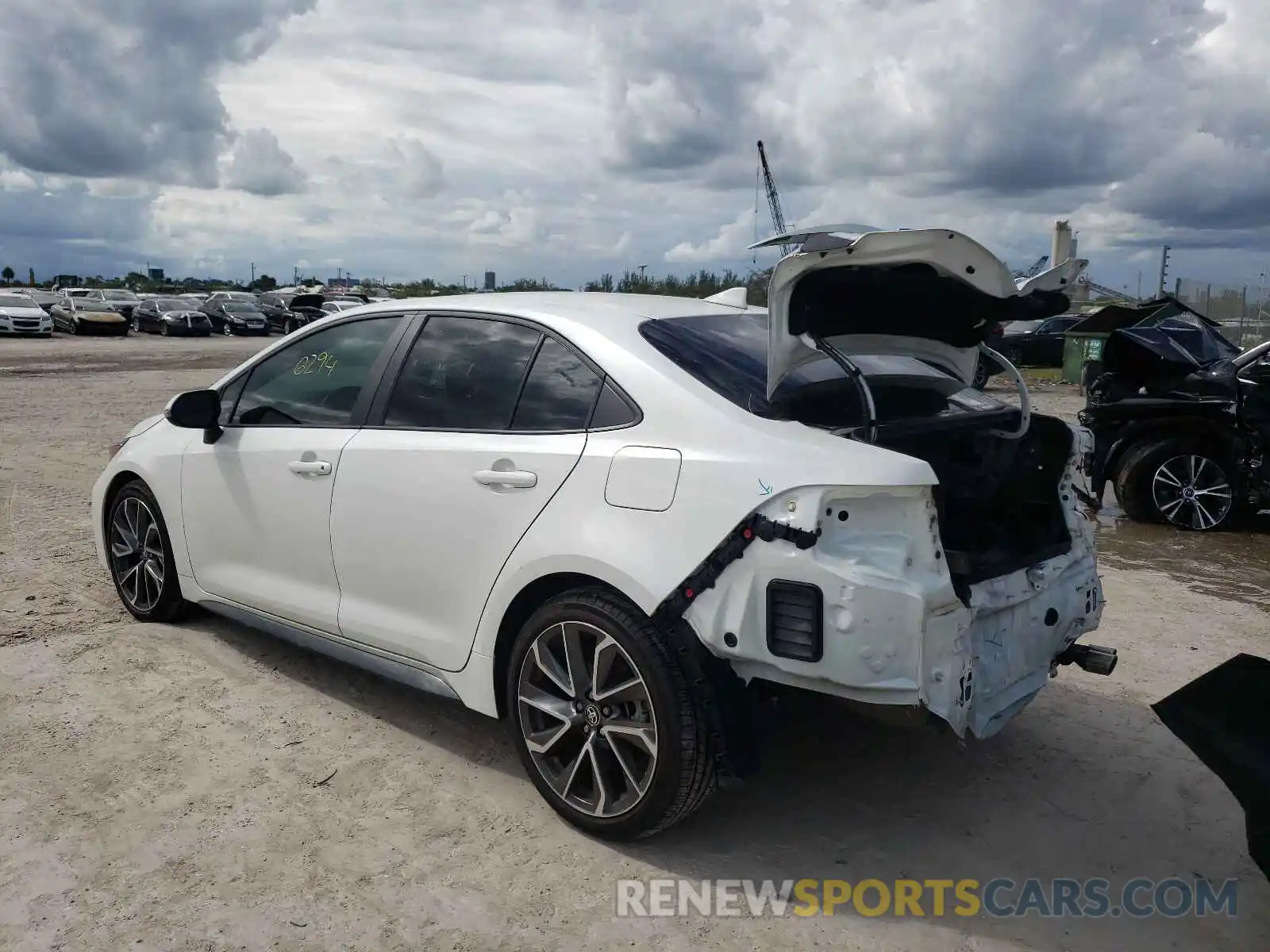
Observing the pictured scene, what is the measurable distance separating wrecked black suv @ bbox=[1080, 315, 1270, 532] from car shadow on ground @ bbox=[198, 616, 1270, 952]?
4.33 m

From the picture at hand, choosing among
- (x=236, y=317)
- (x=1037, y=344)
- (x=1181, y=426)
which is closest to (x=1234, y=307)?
(x=1037, y=344)

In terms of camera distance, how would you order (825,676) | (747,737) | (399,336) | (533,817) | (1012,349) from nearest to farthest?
(825,676), (747,737), (533,817), (399,336), (1012,349)

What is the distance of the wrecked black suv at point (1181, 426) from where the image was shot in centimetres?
777

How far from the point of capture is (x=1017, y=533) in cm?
366

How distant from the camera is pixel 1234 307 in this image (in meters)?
24.9

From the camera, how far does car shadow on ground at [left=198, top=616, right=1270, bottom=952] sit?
10.4 feet

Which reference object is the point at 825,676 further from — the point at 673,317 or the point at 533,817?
the point at 673,317

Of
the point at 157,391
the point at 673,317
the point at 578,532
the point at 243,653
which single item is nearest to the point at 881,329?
the point at 673,317

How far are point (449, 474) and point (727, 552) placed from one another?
117 centimetres

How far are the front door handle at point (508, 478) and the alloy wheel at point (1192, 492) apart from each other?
22.3ft

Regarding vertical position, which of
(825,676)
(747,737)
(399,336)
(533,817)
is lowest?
(533,817)

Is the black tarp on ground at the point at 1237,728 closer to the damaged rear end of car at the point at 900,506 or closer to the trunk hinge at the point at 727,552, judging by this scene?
the damaged rear end of car at the point at 900,506

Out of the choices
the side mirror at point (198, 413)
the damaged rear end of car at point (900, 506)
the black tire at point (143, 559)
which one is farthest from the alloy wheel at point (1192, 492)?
the black tire at point (143, 559)

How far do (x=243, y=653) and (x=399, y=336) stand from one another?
183 cm
